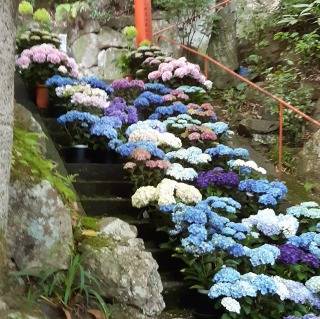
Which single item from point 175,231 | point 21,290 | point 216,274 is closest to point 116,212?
point 175,231

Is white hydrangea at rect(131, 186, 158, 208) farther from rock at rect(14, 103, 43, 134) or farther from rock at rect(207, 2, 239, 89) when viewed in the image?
rock at rect(207, 2, 239, 89)

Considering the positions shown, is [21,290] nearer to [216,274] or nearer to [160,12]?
[216,274]

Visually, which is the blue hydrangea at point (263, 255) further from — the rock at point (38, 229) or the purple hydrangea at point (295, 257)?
the rock at point (38, 229)

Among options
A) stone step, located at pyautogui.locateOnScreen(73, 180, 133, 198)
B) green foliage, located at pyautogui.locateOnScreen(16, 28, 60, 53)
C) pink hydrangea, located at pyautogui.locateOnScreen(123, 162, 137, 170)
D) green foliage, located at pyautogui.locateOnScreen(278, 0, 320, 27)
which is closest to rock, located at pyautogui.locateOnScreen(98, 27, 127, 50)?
green foliage, located at pyautogui.locateOnScreen(278, 0, 320, 27)

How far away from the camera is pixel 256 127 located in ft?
24.1

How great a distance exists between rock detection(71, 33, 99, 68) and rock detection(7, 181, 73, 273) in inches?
354

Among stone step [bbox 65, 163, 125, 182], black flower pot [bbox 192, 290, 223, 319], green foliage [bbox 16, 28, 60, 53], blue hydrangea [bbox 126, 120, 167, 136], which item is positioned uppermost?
green foliage [bbox 16, 28, 60, 53]

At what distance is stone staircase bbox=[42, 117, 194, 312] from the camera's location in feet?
13.8

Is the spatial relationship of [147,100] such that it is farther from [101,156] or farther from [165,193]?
[165,193]

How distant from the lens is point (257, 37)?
31.2 ft

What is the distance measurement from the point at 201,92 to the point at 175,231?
10.4ft

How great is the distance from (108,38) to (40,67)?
18.1ft

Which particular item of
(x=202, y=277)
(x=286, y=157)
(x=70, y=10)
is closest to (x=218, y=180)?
(x=202, y=277)

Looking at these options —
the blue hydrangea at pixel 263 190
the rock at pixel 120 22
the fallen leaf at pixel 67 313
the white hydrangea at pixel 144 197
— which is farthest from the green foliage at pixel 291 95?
the fallen leaf at pixel 67 313
